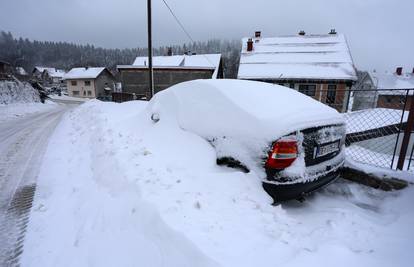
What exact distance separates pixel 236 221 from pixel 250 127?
1.05 meters

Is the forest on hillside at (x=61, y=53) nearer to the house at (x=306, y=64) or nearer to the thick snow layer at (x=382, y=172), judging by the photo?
the house at (x=306, y=64)

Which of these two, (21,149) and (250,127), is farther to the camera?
(21,149)

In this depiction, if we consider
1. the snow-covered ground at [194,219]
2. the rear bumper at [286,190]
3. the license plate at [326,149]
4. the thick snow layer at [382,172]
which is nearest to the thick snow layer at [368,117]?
the thick snow layer at [382,172]

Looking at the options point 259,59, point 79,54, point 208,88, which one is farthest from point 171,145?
point 79,54

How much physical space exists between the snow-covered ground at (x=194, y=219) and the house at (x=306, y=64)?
55.6 feet

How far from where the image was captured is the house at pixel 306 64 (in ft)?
62.2

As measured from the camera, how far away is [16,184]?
140 inches

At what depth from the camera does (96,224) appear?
233 centimetres

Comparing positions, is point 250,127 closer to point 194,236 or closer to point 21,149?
point 194,236

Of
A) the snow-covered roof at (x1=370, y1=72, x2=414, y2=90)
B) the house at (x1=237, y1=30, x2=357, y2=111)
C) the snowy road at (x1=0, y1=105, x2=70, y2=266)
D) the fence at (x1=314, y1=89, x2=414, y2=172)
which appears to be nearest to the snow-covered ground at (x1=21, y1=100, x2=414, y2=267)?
the snowy road at (x1=0, y1=105, x2=70, y2=266)

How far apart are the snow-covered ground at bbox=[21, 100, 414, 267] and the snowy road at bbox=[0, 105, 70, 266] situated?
123 millimetres

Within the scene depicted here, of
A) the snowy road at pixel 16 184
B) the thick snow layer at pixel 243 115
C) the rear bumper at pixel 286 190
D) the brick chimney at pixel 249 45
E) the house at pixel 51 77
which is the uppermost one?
the brick chimney at pixel 249 45

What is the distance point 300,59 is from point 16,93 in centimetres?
2679

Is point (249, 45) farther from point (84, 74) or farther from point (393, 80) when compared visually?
Result: point (84, 74)
